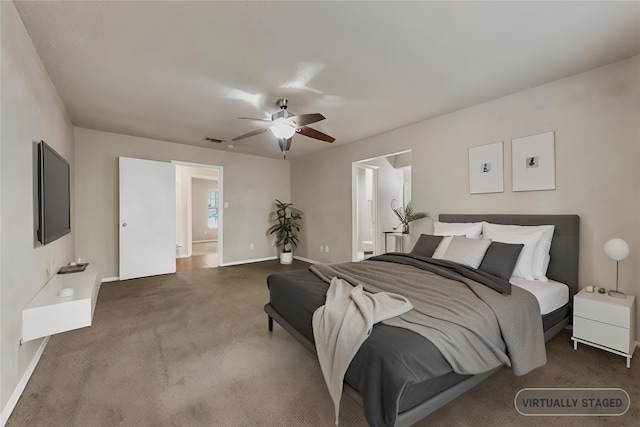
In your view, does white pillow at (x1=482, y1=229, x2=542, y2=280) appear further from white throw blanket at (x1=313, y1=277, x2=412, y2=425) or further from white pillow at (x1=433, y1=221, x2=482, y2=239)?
white throw blanket at (x1=313, y1=277, x2=412, y2=425)

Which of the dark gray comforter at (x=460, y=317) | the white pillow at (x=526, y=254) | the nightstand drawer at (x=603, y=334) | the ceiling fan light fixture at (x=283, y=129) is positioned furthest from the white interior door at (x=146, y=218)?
the nightstand drawer at (x=603, y=334)

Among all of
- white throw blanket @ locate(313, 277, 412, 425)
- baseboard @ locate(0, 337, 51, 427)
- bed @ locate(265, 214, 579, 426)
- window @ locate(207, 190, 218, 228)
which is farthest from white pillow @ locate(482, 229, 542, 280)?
window @ locate(207, 190, 218, 228)

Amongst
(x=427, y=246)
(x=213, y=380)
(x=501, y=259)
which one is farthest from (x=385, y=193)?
(x=213, y=380)

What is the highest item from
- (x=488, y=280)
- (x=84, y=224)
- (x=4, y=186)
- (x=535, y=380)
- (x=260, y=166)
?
(x=260, y=166)

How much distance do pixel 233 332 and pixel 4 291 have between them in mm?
1641

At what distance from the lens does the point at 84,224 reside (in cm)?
439

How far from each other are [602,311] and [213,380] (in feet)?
10.1

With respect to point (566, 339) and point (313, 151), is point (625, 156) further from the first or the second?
point (313, 151)

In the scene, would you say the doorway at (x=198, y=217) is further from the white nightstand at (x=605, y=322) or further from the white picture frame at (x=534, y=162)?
the white nightstand at (x=605, y=322)

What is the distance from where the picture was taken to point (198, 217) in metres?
9.62

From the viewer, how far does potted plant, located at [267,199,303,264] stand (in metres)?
6.30

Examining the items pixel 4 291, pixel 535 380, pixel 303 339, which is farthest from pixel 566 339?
pixel 4 291

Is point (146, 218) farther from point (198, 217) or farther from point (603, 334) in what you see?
point (603, 334)

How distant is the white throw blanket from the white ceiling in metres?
1.95
